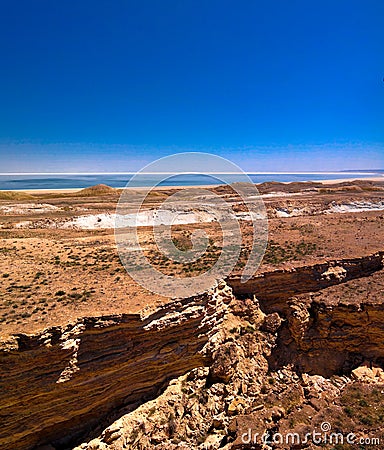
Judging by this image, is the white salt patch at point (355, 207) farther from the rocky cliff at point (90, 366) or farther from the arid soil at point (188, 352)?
the rocky cliff at point (90, 366)

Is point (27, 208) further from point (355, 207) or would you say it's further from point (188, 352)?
point (355, 207)

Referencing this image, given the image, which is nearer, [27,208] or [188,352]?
[188,352]

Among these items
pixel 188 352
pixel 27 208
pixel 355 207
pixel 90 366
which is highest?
pixel 27 208

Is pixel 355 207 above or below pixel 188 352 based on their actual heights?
above

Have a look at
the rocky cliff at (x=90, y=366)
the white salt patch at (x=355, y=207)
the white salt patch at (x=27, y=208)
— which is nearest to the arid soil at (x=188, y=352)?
the rocky cliff at (x=90, y=366)

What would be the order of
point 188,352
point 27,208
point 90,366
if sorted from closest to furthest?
point 90,366
point 188,352
point 27,208

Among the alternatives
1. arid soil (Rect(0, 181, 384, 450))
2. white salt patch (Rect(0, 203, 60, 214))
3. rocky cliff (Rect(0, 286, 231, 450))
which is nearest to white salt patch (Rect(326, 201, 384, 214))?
arid soil (Rect(0, 181, 384, 450))

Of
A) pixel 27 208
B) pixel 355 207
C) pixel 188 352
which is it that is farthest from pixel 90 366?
pixel 355 207

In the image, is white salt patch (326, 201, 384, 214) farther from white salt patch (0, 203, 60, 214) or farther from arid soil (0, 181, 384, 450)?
white salt patch (0, 203, 60, 214)

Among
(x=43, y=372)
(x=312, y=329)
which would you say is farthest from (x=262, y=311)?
(x=43, y=372)

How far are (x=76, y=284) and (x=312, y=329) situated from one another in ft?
35.9

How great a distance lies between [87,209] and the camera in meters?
30.7

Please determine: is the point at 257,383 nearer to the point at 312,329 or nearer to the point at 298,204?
the point at 312,329

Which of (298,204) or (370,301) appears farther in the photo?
(298,204)
